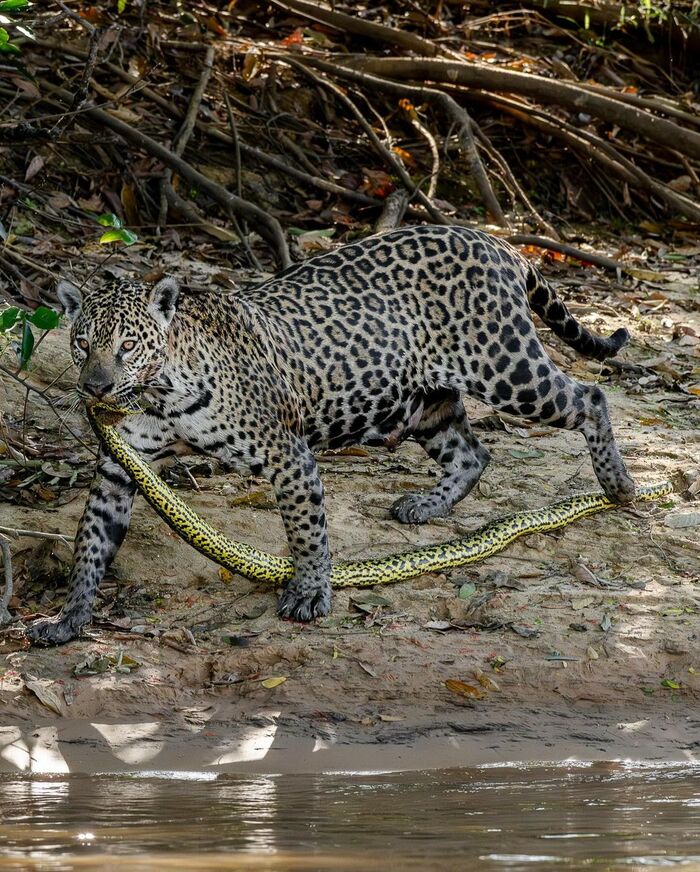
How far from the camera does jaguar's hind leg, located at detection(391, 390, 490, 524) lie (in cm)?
815

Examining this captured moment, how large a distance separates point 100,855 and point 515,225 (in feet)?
32.0

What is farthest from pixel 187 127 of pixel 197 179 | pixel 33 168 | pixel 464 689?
pixel 464 689

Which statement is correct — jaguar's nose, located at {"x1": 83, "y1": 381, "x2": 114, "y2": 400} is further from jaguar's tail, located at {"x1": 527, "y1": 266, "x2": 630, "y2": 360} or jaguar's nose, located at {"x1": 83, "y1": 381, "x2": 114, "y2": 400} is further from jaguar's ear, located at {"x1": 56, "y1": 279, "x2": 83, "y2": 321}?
jaguar's tail, located at {"x1": 527, "y1": 266, "x2": 630, "y2": 360}

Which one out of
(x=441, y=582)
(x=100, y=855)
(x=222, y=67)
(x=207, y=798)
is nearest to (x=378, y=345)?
(x=441, y=582)

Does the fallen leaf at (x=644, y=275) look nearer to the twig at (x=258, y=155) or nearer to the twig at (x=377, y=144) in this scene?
the twig at (x=377, y=144)

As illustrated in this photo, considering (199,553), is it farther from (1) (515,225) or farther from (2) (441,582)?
(1) (515,225)

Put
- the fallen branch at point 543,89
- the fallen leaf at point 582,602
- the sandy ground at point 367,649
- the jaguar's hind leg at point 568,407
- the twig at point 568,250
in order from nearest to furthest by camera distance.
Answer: the sandy ground at point 367,649 → the fallen leaf at point 582,602 → the jaguar's hind leg at point 568,407 → the twig at point 568,250 → the fallen branch at point 543,89

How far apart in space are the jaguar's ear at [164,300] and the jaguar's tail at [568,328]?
94.1 inches

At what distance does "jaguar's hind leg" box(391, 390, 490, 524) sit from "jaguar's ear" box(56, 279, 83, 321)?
92.0 inches

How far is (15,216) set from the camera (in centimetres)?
1128

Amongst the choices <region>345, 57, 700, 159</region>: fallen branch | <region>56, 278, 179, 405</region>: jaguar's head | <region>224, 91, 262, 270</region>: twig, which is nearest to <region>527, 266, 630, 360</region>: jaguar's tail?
<region>56, 278, 179, 405</region>: jaguar's head

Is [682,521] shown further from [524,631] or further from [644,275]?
[644,275]

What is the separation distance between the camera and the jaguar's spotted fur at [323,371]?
6648mm

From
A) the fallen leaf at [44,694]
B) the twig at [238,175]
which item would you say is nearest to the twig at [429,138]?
the twig at [238,175]
